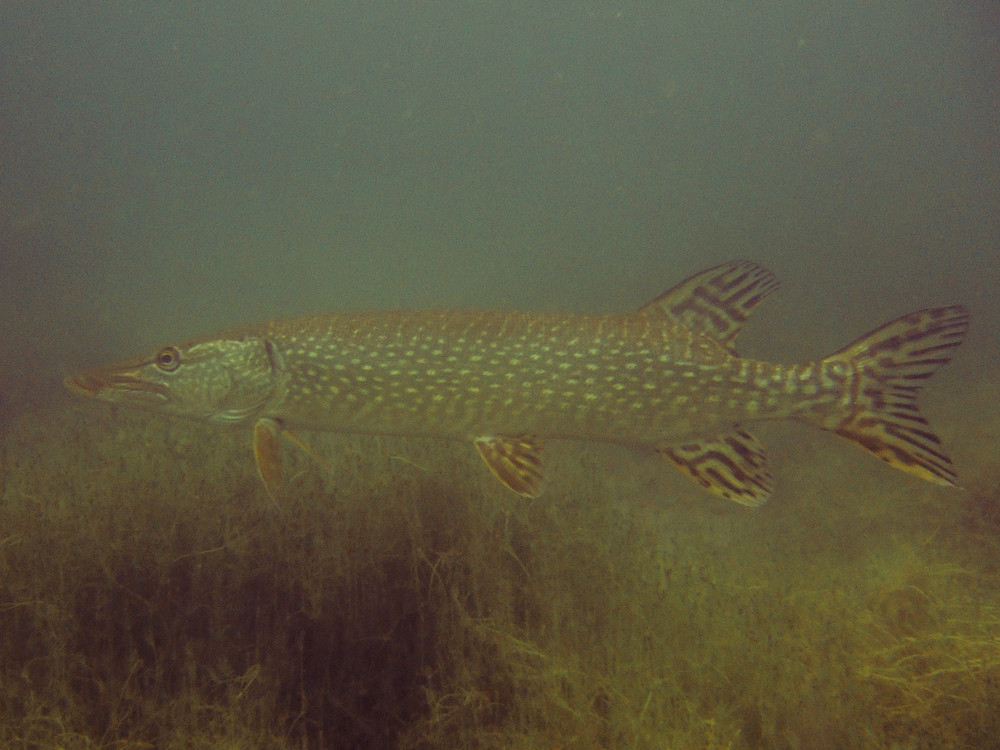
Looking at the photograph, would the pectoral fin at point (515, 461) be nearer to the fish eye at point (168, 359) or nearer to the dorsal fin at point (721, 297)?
the dorsal fin at point (721, 297)

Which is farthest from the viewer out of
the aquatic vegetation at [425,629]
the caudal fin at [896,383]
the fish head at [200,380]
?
the fish head at [200,380]

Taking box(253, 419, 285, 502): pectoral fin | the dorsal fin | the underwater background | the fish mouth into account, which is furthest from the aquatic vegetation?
the dorsal fin

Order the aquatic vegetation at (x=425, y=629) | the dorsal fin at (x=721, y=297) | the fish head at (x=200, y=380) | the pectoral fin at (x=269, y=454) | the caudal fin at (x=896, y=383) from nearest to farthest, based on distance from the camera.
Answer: the aquatic vegetation at (x=425, y=629)
the caudal fin at (x=896, y=383)
the pectoral fin at (x=269, y=454)
the dorsal fin at (x=721, y=297)
the fish head at (x=200, y=380)

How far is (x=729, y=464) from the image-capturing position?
10.5ft

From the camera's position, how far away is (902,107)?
5675 centimetres

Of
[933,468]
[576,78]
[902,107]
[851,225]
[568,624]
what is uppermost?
[576,78]

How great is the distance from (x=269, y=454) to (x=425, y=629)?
1398mm

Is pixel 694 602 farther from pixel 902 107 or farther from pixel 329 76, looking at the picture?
pixel 329 76

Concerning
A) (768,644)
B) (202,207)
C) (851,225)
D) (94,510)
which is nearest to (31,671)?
(94,510)

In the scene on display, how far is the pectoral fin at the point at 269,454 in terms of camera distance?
3.05m

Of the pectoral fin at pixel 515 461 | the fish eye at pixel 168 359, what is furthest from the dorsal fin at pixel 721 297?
the fish eye at pixel 168 359

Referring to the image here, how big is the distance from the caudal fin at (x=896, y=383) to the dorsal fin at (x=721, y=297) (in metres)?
0.58

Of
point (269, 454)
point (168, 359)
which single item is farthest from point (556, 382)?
point (168, 359)

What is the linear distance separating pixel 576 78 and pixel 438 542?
75.2 metres
